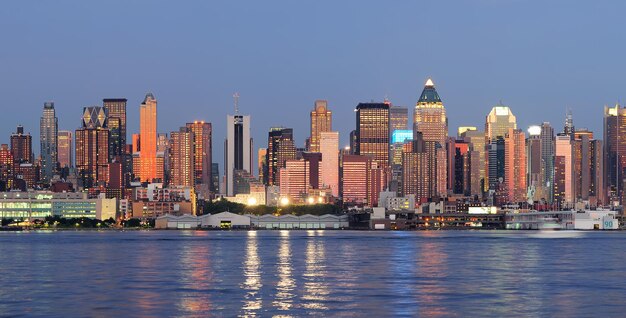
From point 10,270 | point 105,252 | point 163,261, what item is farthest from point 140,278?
point 105,252

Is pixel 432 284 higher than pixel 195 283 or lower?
lower

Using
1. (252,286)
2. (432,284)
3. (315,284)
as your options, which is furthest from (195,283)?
(432,284)

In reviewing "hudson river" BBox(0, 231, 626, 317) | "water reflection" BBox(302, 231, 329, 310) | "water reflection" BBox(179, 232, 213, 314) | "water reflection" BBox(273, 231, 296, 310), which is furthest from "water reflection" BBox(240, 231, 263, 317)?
"water reflection" BBox(302, 231, 329, 310)

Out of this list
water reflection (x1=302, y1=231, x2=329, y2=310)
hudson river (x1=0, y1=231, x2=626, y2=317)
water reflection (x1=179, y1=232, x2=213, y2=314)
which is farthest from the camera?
water reflection (x1=302, y1=231, x2=329, y2=310)

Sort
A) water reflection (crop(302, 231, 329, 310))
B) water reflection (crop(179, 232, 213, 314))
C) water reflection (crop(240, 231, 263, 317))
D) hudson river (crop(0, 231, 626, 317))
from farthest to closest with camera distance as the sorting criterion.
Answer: water reflection (crop(302, 231, 329, 310)) → water reflection (crop(179, 232, 213, 314)) → hudson river (crop(0, 231, 626, 317)) → water reflection (crop(240, 231, 263, 317))

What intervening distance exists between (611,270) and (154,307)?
40.3 meters

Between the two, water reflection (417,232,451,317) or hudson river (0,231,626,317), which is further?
hudson river (0,231,626,317)

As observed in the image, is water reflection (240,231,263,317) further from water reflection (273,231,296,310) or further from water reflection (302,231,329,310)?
water reflection (302,231,329,310)

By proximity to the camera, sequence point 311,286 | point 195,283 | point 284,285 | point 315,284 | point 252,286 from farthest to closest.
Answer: point 195,283 → point 315,284 → point 284,285 → point 311,286 → point 252,286

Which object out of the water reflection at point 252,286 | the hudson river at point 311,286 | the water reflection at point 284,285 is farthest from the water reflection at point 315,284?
the water reflection at point 252,286

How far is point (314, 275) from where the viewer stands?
2936 inches

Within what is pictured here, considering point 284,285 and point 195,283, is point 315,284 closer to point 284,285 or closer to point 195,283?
point 284,285

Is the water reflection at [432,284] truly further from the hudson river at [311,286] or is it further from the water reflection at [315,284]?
the water reflection at [315,284]

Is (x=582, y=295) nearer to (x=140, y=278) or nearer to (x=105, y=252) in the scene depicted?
(x=140, y=278)
